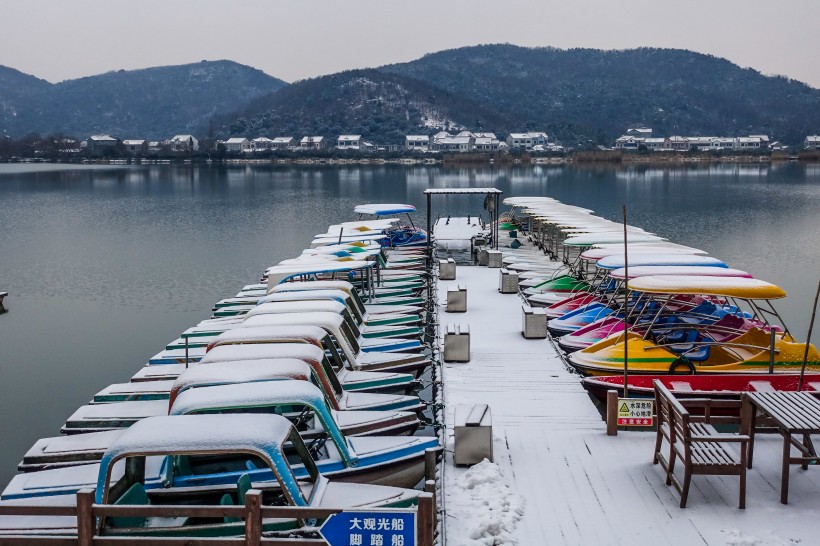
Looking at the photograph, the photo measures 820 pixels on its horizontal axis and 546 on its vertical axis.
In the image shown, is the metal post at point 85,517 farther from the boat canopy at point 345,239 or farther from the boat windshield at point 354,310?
the boat canopy at point 345,239

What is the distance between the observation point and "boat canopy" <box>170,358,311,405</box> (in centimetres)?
993

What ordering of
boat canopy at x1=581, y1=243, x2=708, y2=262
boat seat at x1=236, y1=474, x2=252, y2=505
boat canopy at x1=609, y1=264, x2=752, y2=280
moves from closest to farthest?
1. boat seat at x1=236, y1=474, x2=252, y2=505
2. boat canopy at x1=609, y1=264, x2=752, y2=280
3. boat canopy at x1=581, y1=243, x2=708, y2=262

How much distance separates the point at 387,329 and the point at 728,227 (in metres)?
43.1

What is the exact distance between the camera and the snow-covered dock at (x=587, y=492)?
27.6 feet

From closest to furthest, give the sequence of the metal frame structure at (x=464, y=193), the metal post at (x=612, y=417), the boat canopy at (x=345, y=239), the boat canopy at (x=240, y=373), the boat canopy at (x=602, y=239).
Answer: the boat canopy at (x=240, y=373) < the metal post at (x=612, y=417) < the boat canopy at (x=602, y=239) < the boat canopy at (x=345, y=239) < the metal frame structure at (x=464, y=193)

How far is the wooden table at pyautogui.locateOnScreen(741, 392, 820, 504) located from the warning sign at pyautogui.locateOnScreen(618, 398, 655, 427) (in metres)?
1.55

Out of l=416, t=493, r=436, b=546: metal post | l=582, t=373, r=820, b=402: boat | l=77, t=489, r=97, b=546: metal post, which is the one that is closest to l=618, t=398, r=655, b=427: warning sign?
l=582, t=373, r=820, b=402: boat

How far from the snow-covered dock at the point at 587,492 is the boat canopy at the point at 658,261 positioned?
5.77m

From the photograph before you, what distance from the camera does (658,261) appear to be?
18.4 m

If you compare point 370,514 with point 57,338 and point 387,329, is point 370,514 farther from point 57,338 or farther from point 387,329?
point 57,338

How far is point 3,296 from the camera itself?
1209 inches

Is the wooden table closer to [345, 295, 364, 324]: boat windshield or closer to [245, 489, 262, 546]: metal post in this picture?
[245, 489, 262, 546]: metal post

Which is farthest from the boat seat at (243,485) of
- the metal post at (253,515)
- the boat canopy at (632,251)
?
the boat canopy at (632,251)

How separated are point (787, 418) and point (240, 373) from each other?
667 cm
